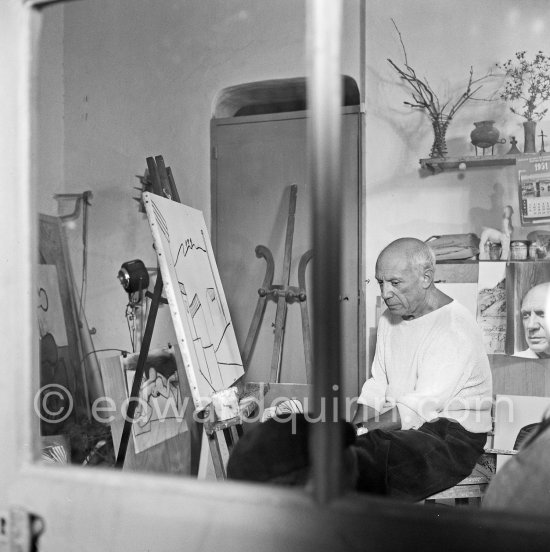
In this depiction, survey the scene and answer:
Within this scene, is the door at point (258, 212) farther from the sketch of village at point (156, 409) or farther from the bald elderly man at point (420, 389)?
the bald elderly man at point (420, 389)

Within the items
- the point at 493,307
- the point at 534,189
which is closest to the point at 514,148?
the point at 534,189

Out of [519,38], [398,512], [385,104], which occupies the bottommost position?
[398,512]

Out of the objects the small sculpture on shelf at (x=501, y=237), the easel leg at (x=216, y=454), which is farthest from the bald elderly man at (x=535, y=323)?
the easel leg at (x=216, y=454)

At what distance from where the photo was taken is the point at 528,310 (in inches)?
146

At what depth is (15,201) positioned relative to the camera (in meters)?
1.20

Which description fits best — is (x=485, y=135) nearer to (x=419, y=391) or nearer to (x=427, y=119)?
(x=427, y=119)

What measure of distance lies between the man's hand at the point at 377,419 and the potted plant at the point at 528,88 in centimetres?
168

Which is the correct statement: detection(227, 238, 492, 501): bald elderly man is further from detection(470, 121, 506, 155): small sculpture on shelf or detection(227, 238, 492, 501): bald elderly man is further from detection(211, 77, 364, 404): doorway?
detection(211, 77, 364, 404): doorway

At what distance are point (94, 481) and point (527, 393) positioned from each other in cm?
309

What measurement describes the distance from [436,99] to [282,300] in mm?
1542

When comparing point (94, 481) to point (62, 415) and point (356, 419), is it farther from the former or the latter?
point (62, 415)

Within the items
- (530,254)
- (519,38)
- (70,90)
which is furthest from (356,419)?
(70,90)

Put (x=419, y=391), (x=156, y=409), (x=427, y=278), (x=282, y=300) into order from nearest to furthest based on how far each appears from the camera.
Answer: (x=419, y=391), (x=427, y=278), (x=156, y=409), (x=282, y=300)

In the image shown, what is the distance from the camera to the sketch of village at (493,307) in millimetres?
3750
